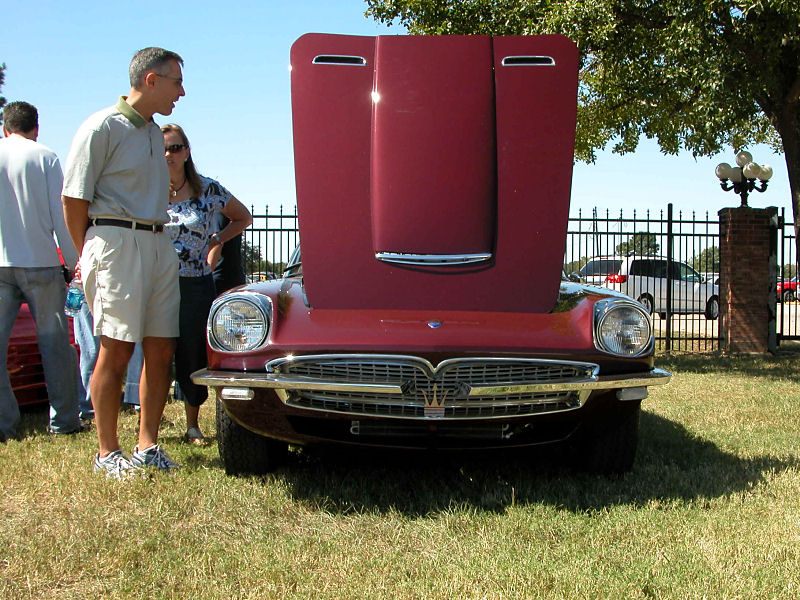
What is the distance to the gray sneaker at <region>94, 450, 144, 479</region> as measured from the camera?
3229 millimetres

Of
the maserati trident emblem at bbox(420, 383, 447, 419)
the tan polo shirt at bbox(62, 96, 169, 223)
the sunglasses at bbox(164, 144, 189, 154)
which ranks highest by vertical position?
the sunglasses at bbox(164, 144, 189, 154)

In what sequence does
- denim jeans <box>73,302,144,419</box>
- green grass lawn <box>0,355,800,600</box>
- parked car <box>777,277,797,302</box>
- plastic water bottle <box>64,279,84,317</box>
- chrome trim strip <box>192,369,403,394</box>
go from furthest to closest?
parked car <box>777,277,797,302</box>, denim jeans <box>73,302,144,419</box>, plastic water bottle <box>64,279,84,317</box>, chrome trim strip <box>192,369,403,394</box>, green grass lawn <box>0,355,800,600</box>

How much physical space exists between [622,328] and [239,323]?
1.58m

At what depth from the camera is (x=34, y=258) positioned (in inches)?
166

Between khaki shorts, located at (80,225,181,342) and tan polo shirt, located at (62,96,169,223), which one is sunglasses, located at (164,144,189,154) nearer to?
tan polo shirt, located at (62,96,169,223)

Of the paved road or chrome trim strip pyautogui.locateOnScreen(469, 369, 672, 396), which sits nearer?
chrome trim strip pyautogui.locateOnScreen(469, 369, 672, 396)

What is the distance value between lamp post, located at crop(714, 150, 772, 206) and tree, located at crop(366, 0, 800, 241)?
1.64ft

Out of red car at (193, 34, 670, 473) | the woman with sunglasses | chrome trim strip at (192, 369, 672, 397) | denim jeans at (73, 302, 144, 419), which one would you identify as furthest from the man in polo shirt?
denim jeans at (73, 302, 144, 419)

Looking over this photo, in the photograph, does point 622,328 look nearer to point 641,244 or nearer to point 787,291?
point 641,244

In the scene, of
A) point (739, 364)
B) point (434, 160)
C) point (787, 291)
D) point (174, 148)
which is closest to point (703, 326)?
Answer: point (787, 291)

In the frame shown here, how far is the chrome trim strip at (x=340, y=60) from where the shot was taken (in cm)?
352

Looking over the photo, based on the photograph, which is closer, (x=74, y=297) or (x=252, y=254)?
(x=74, y=297)

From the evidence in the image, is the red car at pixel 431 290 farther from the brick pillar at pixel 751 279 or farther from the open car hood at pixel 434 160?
the brick pillar at pixel 751 279

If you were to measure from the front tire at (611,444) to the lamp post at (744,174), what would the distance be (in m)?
9.46
